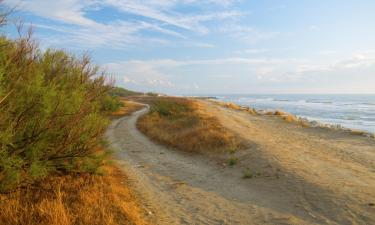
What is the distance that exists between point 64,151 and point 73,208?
5.44 feet

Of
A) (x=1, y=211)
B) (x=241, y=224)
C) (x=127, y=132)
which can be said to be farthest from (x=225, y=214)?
(x=127, y=132)

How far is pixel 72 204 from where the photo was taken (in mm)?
8547

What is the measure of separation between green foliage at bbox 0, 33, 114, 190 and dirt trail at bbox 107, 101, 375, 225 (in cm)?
268

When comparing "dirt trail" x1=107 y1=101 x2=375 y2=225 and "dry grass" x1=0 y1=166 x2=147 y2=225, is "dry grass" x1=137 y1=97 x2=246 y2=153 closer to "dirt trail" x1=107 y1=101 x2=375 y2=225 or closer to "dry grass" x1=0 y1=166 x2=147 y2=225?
"dirt trail" x1=107 y1=101 x2=375 y2=225

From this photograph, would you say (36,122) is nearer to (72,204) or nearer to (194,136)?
(72,204)

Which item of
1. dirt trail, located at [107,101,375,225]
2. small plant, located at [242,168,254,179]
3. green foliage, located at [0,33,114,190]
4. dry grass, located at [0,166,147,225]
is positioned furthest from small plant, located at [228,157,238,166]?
green foliage, located at [0,33,114,190]

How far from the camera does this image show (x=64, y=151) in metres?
9.31

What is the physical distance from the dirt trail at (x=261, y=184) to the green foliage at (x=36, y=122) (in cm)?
268

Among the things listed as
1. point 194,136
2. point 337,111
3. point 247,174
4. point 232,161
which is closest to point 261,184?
point 247,174

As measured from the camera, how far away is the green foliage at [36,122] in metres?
7.23

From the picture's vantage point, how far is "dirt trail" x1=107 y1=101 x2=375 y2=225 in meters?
9.15

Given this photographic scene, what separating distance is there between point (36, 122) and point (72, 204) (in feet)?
6.96

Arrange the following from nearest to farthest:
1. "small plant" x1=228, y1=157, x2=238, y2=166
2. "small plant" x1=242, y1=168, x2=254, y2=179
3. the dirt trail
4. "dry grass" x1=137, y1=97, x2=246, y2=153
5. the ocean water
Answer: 1. the dirt trail
2. "small plant" x1=242, y1=168, x2=254, y2=179
3. "small plant" x1=228, y1=157, x2=238, y2=166
4. "dry grass" x1=137, y1=97, x2=246, y2=153
5. the ocean water

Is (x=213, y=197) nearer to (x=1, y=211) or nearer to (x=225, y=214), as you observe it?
(x=225, y=214)
